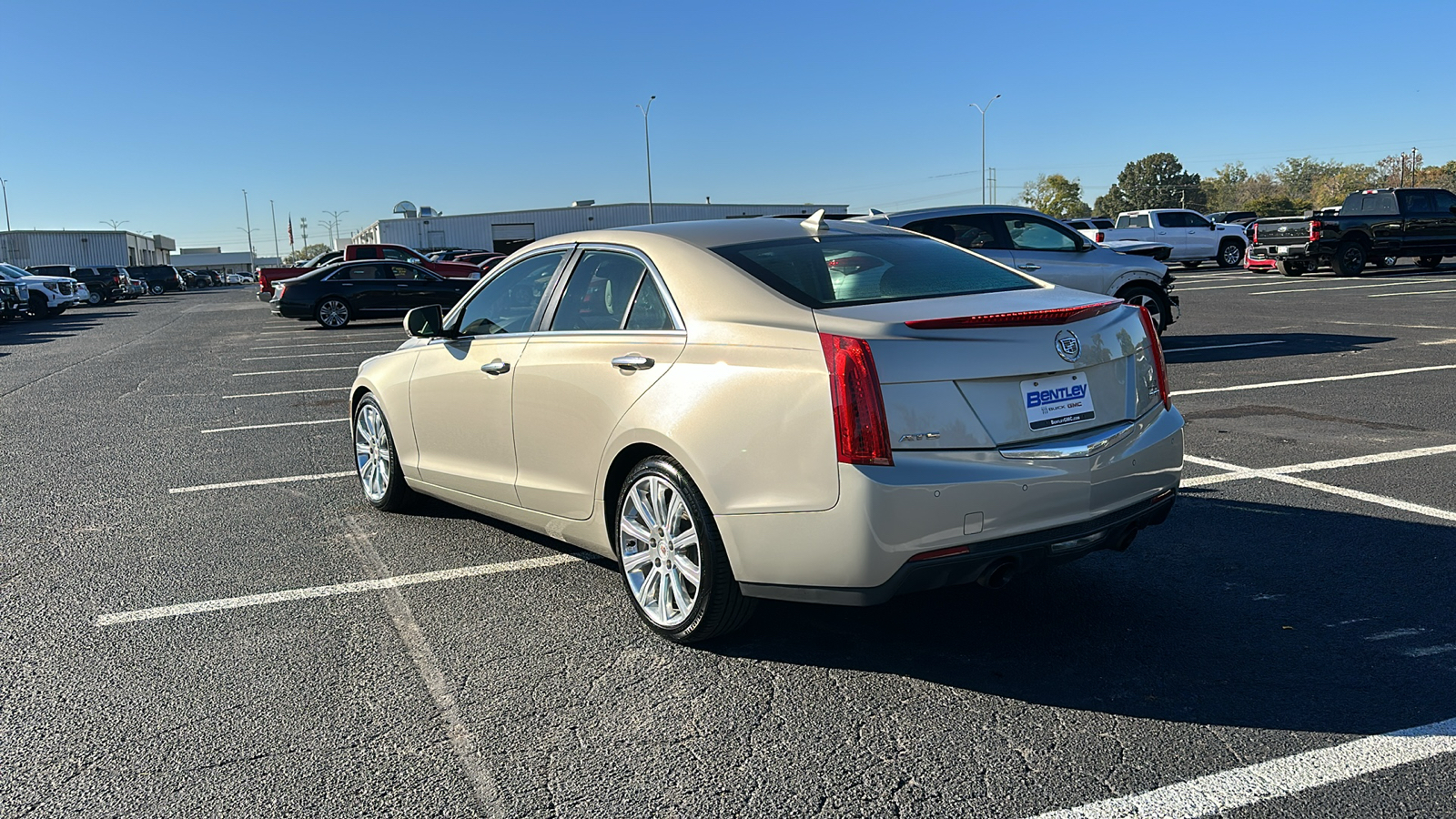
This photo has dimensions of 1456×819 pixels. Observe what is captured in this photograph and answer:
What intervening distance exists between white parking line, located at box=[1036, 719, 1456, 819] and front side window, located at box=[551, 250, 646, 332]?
8.32 feet

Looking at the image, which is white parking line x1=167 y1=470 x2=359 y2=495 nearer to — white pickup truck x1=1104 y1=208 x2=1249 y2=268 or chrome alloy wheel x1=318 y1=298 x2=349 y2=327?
chrome alloy wheel x1=318 y1=298 x2=349 y2=327

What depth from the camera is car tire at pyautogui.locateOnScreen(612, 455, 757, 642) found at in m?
3.87

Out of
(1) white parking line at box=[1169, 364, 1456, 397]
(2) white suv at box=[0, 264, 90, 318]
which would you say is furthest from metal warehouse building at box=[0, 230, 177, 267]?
(1) white parking line at box=[1169, 364, 1456, 397]

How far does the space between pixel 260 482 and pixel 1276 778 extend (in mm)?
6297

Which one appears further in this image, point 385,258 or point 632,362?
point 385,258

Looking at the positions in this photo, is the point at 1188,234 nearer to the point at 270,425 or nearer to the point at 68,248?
the point at 270,425

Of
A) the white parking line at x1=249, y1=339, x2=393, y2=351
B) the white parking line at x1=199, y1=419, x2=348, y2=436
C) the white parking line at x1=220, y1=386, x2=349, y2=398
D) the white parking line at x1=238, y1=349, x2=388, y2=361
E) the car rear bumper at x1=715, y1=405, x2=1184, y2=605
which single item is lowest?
the white parking line at x1=199, y1=419, x2=348, y2=436

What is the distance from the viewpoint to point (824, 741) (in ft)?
10.9

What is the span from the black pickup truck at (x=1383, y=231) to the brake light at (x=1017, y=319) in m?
25.7

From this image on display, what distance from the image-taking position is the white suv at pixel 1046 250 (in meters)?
12.8

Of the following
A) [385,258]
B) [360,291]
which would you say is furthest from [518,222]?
[360,291]

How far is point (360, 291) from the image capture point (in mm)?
25375

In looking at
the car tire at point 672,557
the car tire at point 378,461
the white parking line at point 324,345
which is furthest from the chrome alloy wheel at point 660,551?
the white parking line at point 324,345

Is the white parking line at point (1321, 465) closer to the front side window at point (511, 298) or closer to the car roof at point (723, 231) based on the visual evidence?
the car roof at point (723, 231)
